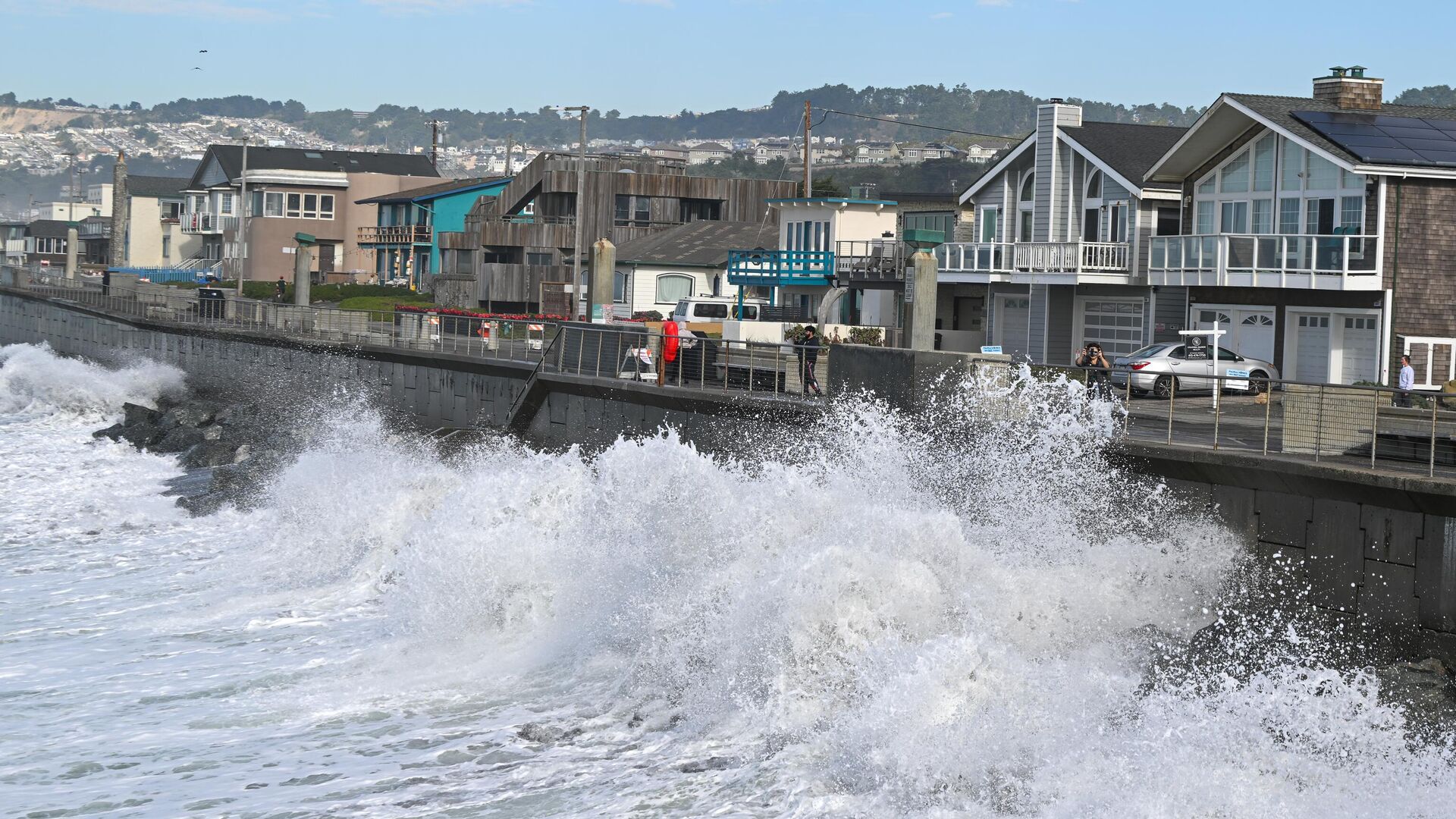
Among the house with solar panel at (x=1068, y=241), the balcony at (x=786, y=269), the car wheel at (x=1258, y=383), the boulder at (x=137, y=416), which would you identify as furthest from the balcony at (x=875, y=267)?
the boulder at (x=137, y=416)

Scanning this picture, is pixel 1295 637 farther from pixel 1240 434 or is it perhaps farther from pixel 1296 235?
pixel 1296 235

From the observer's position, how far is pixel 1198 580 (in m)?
14.5

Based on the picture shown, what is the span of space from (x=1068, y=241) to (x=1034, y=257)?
3.11 feet

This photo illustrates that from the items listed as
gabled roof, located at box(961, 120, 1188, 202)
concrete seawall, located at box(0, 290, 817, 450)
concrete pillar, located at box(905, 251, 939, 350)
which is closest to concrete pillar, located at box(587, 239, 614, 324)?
concrete seawall, located at box(0, 290, 817, 450)

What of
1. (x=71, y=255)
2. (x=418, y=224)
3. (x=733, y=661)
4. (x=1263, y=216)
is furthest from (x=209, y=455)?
(x=418, y=224)

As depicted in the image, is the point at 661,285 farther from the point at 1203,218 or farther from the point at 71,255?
the point at 71,255

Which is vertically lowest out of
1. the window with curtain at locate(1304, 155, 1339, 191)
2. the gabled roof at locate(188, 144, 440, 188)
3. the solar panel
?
the window with curtain at locate(1304, 155, 1339, 191)

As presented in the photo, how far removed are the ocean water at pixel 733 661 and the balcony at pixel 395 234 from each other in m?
61.2

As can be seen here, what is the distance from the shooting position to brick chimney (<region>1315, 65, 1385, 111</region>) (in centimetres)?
3114

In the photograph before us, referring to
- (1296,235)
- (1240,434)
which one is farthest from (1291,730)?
(1296,235)

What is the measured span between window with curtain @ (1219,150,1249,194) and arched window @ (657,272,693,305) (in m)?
27.6

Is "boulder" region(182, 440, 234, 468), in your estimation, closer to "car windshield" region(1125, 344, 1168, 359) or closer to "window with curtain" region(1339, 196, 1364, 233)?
"car windshield" region(1125, 344, 1168, 359)

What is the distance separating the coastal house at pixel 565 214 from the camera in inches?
2496

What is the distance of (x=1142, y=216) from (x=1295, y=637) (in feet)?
69.5
